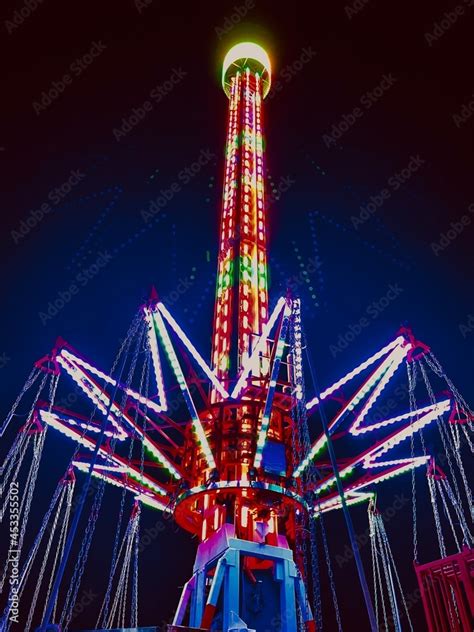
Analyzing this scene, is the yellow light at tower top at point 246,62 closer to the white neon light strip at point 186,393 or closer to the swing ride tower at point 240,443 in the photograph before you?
the swing ride tower at point 240,443

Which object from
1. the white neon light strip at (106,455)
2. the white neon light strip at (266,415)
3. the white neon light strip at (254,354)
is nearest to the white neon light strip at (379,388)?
the white neon light strip at (254,354)

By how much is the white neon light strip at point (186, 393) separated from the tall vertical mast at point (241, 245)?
2.07m

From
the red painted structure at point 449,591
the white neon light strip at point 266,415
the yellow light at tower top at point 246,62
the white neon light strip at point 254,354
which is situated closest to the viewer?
the red painted structure at point 449,591

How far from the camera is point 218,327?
16469 mm

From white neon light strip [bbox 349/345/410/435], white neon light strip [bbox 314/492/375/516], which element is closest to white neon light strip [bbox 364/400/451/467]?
white neon light strip [bbox 349/345/410/435]

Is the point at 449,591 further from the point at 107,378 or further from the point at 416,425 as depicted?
the point at 107,378

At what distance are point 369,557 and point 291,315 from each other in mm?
18530

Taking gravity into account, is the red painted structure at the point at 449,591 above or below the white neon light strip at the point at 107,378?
below

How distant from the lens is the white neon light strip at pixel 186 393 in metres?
12.7

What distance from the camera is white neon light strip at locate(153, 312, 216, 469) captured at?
12.7 meters

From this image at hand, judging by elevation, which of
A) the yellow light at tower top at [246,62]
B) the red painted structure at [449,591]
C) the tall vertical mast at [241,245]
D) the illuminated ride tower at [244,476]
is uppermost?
the yellow light at tower top at [246,62]

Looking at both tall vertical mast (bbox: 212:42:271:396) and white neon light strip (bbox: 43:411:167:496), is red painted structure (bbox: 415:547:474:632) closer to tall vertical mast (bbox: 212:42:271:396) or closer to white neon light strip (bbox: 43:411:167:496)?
tall vertical mast (bbox: 212:42:271:396)

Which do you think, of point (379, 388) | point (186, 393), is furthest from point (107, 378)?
point (379, 388)

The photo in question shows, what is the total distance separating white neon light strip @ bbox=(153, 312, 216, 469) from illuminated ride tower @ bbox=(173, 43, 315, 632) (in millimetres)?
339
